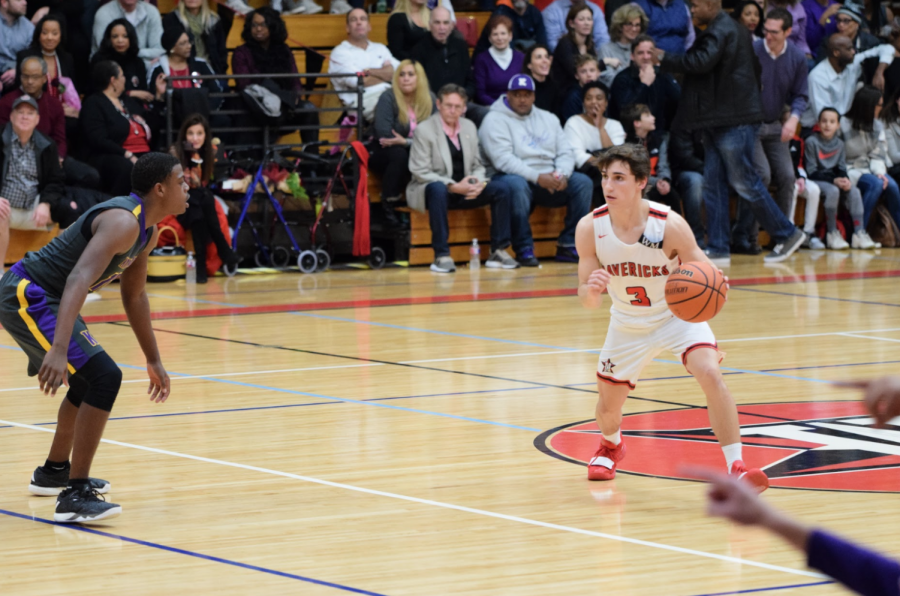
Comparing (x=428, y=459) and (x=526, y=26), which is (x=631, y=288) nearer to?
(x=428, y=459)

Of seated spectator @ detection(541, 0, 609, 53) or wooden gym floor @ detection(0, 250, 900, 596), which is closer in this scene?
wooden gym floor @ detection(0, 250, 900, 596)

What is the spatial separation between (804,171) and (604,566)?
12.4m

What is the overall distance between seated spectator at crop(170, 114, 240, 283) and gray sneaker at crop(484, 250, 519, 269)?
2.83 meters

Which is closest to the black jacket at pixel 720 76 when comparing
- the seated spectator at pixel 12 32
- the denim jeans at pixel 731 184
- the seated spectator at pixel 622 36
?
the denim jeans at pixel 731 184

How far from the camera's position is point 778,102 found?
14.8 m

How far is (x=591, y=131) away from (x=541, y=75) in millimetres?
890

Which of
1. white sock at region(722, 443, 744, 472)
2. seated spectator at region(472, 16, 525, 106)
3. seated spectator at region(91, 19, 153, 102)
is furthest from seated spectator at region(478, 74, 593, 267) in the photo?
white sock at region(722, 443, 744, 472)

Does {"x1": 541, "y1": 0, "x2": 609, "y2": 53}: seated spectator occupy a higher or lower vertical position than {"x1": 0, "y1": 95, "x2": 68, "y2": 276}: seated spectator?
higher

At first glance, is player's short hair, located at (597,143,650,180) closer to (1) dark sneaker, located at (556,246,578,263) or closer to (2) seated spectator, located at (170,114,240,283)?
(2) seated spectator, located at (170,114,240,283)

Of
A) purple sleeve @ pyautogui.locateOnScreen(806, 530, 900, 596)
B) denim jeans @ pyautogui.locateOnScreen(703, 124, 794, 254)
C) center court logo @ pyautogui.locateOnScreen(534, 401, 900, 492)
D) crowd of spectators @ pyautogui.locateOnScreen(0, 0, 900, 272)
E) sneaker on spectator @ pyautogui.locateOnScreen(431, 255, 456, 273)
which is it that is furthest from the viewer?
denim jeans @ pyautogui.locateOnScreen(703, 124, 794, 254)

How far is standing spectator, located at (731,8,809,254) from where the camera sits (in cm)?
1462

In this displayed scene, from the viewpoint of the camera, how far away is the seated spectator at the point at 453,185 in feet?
45.4

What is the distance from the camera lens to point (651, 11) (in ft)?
53.0

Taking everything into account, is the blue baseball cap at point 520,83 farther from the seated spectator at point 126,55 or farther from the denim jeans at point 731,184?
the seated spectator at point 126,55
